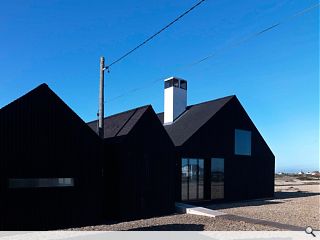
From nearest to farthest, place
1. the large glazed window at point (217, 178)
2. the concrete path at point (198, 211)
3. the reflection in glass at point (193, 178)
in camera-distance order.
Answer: the concrete path at point (198, 211) < the reflection in glass at point (193, 178) < the large glazed window at point (217, 178)

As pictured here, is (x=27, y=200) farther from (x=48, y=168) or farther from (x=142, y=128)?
(x=142, y=128)

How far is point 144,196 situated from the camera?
55.6ft

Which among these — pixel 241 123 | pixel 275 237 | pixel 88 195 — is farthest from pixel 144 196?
pixel 241 123

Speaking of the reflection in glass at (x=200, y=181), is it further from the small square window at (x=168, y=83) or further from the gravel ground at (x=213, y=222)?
the small square window at (x=168, y=83)

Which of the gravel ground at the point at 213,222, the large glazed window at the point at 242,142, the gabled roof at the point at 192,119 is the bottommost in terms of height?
the gravel ground at the point at 213,222

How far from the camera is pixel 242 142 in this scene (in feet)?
84.5

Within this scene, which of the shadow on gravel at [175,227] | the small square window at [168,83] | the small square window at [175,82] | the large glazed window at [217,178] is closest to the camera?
the shadow on gravel at [175,227]

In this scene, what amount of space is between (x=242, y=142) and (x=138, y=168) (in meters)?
11.2

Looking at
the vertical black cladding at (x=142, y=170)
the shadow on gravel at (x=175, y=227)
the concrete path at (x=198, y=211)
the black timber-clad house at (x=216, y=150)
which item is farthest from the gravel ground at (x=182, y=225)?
the black timber-clad house at (x=216, y=150)

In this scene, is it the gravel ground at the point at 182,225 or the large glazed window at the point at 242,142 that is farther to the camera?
the large glazed window at the point at 242,142

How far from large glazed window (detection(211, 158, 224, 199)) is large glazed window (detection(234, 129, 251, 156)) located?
6.24ft

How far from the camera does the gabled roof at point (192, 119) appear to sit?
22.9 meters

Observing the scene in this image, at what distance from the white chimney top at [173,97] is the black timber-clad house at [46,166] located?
11096 millimetres

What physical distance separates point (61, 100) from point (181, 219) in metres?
7.05
